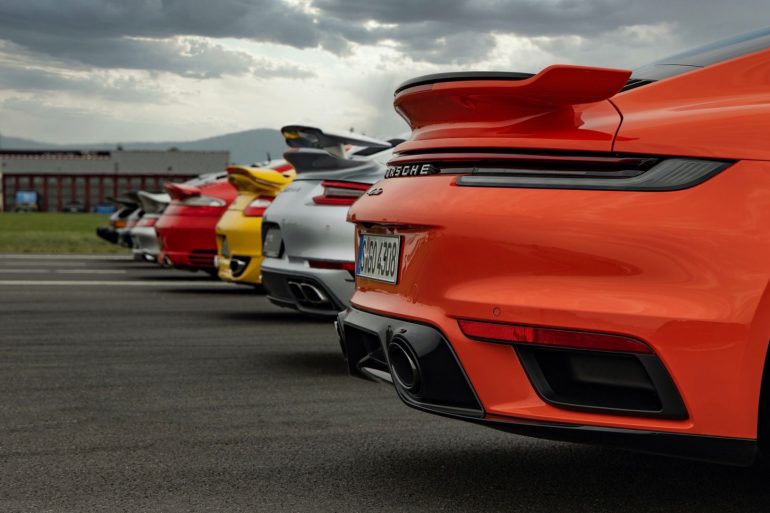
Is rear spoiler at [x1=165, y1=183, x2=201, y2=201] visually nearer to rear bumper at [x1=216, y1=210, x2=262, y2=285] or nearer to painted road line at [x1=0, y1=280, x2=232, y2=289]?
painted road line at [x1=0, y1=280, x2=232, y2=289]

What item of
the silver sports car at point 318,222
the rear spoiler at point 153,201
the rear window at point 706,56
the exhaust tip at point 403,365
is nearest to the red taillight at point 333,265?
the silver sports car at point 318,222

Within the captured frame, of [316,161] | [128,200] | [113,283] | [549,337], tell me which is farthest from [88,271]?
[549,337]

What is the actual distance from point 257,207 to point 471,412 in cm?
691

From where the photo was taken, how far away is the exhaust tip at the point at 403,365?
3537 millimetres

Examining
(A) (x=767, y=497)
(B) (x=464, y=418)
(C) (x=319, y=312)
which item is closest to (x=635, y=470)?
(A) (x=767, y=497)

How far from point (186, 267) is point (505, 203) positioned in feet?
35.4

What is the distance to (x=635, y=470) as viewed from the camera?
14.2ft

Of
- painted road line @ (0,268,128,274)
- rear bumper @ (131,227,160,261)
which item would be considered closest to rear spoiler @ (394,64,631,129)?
rear bumper @ (131,227,160,261)

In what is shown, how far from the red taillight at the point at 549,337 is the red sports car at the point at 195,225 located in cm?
1036

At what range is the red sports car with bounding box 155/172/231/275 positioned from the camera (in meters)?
13.5

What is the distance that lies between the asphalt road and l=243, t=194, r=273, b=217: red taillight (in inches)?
83.9

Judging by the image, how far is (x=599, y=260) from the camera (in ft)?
10.4

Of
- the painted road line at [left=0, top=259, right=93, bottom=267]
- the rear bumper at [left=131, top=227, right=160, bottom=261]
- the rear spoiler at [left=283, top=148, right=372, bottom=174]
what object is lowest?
the painted road line at [left=0, top=259, right=93, bottom=267]

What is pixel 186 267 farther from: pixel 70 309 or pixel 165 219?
pixel 70 309
